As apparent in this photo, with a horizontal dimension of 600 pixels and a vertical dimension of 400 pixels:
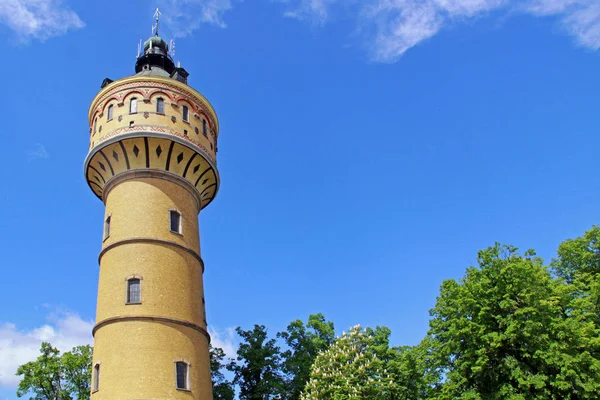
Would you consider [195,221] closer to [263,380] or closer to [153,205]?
[153,205]

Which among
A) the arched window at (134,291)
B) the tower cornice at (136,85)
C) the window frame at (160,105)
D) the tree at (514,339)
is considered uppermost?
the tower cornice at (136,85)

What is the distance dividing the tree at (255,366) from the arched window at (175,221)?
10.6 metres

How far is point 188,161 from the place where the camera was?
A: 22125mm

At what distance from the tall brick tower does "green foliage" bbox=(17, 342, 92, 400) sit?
11427 millimetres

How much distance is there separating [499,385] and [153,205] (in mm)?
14589

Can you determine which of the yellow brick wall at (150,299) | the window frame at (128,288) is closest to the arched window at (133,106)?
the yellow brick wall at (150,299)

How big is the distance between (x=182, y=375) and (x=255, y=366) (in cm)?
1027

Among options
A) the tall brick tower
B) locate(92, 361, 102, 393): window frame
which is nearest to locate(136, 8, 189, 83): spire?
the tall brick tower

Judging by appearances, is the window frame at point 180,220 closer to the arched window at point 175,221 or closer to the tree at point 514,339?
Result: the arched window at point 175,221

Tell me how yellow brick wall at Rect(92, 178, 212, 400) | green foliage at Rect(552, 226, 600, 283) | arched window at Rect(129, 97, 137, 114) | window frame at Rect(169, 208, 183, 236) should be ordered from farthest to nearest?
1. green foliage at Rect(552, 226, 600, 283)
2. arched window at Rect(129, 97, 137, 114)
3. window frame at Rect(169, 208, 183, 236)
4. yellow brick wall at Rect(92, 178, 212, 400)

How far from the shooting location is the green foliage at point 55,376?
2881cm

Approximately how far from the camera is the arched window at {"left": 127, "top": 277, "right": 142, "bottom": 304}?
62.0 feet

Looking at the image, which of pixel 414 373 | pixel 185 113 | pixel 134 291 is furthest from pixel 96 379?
pixel 414 373

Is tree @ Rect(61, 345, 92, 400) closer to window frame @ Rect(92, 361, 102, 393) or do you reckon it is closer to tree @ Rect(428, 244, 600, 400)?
window frame @ Rect(92, 361, 102, 393)
